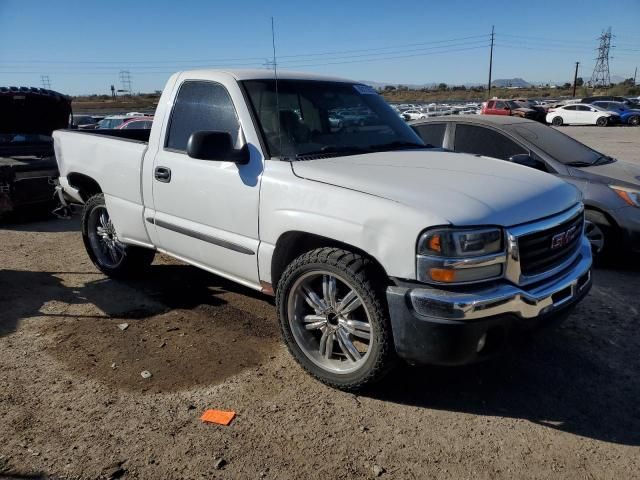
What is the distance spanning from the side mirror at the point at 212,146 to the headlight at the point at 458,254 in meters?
1.47

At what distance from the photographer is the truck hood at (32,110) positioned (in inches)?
305

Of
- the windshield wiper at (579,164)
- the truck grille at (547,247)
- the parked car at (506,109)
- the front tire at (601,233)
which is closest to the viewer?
the truck grille at (547,247)

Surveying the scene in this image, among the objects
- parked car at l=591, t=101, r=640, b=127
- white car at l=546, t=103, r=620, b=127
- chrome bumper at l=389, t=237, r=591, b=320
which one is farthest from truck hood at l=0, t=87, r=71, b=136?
parked car at l=591, t=101, r=640, b=127

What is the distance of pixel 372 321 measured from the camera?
3025 mm

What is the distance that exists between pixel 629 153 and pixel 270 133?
1679 cm

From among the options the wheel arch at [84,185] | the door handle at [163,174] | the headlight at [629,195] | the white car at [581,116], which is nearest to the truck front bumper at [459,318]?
the door handle at [163,174]

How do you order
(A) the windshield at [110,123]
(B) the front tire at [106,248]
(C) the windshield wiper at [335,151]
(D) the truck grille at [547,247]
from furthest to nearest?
(A) the windshield at [110,123]
(B) the front tire at [106,248]
(C) the windshield wiper at [335,151]
(D) the truck grille at [547,247]

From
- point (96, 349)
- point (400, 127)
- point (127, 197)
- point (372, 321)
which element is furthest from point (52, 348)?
A: point (400, 127)

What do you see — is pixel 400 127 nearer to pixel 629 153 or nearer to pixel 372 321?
pixel 372 321

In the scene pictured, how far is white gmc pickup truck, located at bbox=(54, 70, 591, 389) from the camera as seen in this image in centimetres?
279

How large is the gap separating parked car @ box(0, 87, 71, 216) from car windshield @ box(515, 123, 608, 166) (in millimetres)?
6376

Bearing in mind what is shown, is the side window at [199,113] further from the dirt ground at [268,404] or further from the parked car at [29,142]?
the parked car at [29,142]

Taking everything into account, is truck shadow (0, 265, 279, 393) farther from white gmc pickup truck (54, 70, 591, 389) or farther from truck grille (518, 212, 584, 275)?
truck grille (518, 212, 584, 275)

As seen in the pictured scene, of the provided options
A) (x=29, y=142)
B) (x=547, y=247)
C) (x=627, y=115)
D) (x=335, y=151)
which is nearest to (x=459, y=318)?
(x=547, y=247)
